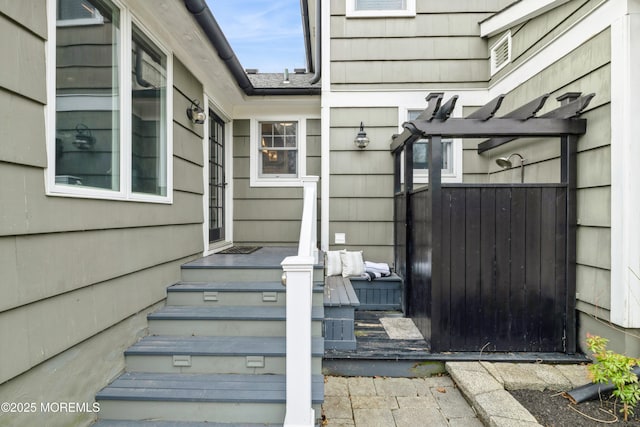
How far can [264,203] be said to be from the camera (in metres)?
4.80

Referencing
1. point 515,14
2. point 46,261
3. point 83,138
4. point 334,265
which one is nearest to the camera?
point 46,261

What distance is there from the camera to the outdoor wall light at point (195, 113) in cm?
334

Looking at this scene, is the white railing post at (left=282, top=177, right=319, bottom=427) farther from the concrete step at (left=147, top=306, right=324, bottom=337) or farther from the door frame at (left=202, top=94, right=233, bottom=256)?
the door frame at (left=202, top=94, right=233, bottom=256)

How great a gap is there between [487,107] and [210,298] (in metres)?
2.84

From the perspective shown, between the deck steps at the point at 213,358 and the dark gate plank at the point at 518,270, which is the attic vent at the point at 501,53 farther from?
the deck steps at the point at 213,358

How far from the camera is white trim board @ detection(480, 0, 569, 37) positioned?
3236 mm

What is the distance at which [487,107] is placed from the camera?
2.85 meters

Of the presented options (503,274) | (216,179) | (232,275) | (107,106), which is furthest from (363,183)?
Result: (107,106)

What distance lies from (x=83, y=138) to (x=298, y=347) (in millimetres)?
1772

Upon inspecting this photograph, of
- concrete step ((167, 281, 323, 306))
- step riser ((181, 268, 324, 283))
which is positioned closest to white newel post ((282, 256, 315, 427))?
concrete step ((167, 281, 323, 306))

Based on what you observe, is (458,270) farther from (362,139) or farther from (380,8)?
(380,8)

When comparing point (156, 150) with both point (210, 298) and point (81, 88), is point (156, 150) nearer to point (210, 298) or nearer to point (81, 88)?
point (81, 88)

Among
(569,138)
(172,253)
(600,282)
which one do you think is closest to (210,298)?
(172,253)

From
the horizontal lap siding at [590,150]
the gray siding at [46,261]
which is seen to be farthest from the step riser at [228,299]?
the horizontal lap siding at [590,150]
